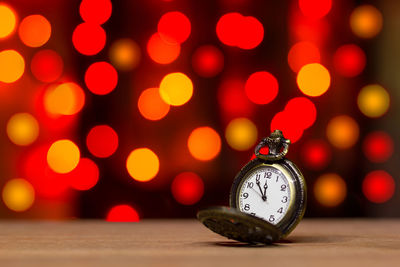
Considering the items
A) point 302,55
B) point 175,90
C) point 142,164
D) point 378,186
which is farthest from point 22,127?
point 378,186

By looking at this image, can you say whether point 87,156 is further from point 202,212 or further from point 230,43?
point 202,212

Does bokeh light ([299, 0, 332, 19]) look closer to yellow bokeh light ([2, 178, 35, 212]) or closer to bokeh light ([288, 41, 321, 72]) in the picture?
bokeh light ([288, 41, 321, 72])

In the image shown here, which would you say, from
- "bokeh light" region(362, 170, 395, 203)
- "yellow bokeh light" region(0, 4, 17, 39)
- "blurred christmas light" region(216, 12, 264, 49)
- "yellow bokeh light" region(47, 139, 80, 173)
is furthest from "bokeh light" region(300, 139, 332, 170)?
"yellow bokeh light" region(0, 4, 17, 39)

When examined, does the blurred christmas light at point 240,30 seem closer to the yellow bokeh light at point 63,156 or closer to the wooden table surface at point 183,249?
the yellow bokeh light at point 63,156

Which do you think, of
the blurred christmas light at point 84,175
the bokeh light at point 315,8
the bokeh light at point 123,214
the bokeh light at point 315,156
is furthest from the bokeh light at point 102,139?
the bokeh light at point 315,8

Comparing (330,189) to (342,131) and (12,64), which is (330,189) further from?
(12,64)

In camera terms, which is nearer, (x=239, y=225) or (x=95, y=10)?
(x=239, y=225)
